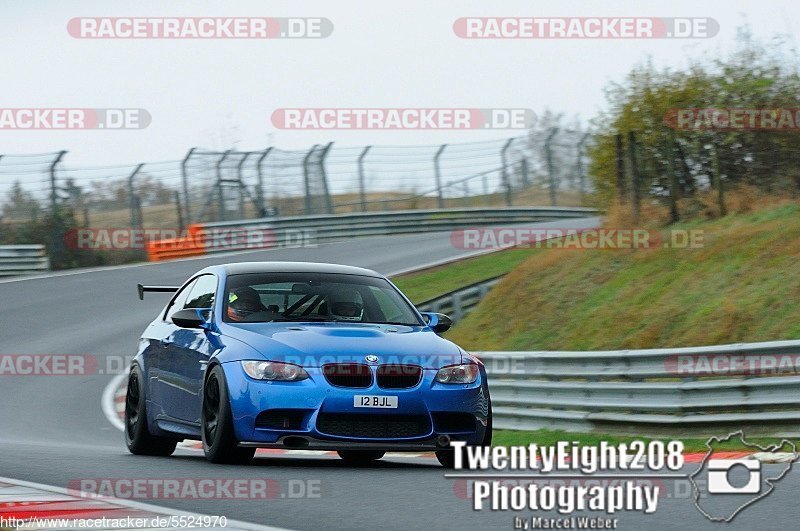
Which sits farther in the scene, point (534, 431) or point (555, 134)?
point (555, 134)

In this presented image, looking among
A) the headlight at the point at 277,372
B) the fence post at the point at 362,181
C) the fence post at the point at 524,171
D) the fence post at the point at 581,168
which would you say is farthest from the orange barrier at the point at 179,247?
the headlight at the point at 277,372

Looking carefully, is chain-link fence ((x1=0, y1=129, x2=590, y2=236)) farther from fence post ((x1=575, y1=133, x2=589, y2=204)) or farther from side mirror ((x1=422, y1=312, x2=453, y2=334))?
side mirror ((x1=422, y1=312, x2=453, y2=334))

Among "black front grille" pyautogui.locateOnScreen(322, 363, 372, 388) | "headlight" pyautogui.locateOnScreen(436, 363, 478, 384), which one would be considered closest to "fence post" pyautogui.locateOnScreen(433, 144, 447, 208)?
"headlight" pyautogui.locateOnScreen(436, 363, 478, 384)

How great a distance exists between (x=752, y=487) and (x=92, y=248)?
26.5 m

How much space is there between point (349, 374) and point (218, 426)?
91 cm

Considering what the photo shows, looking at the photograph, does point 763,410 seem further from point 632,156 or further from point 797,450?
point 632,156

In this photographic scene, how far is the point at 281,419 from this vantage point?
889cm

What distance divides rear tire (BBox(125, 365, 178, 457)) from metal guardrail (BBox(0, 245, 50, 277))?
19.8 meters

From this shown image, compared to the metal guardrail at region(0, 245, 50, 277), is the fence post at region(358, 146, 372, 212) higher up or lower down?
higher up

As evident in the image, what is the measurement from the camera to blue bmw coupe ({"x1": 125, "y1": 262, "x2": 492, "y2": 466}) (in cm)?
887

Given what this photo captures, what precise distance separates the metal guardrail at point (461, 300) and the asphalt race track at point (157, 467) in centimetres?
473

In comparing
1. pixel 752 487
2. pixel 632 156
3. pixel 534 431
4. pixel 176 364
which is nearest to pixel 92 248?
pixel 632 156

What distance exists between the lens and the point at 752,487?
7.76 metres

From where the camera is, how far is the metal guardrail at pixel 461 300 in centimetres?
2156
